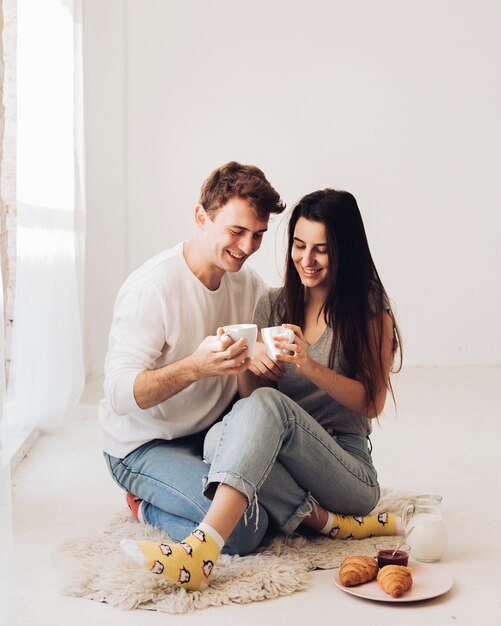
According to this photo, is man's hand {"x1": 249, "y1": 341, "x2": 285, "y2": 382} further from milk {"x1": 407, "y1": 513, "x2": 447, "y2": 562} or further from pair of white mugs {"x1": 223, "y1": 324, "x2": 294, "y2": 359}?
milk {"x1": 407, "y1": 513, "x2": 447, "y2": 562}

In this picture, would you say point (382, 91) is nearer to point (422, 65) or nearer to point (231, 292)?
point (422, 65)

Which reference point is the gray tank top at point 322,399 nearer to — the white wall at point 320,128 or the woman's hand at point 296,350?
the woman's hand at point 296,350

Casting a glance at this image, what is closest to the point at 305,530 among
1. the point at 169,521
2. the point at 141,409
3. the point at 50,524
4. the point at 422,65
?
the point at 169,521

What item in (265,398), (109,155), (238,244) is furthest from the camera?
(109,155)

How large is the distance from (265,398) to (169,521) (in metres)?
0.43

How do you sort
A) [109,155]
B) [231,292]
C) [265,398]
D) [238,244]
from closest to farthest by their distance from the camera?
[265,398] → [238,244] → [231,292] → [109,155]

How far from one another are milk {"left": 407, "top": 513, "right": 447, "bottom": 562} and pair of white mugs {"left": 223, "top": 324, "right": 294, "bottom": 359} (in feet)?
1.63

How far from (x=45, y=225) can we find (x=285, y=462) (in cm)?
170

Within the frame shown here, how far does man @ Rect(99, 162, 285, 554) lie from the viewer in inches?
81.0

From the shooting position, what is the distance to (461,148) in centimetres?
520

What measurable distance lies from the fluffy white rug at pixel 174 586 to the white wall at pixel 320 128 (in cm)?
295

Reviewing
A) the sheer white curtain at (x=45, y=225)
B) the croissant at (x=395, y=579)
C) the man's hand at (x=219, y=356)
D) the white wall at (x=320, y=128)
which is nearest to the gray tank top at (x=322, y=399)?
the man's hand at (x=219, y=356)

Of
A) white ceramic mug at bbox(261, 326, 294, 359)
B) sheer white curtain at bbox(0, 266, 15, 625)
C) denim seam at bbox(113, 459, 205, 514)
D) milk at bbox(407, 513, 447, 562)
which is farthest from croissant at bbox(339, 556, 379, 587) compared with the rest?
sheer white curtain at bbox(0, 266, 15, 625)

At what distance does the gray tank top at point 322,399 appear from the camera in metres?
2.26
